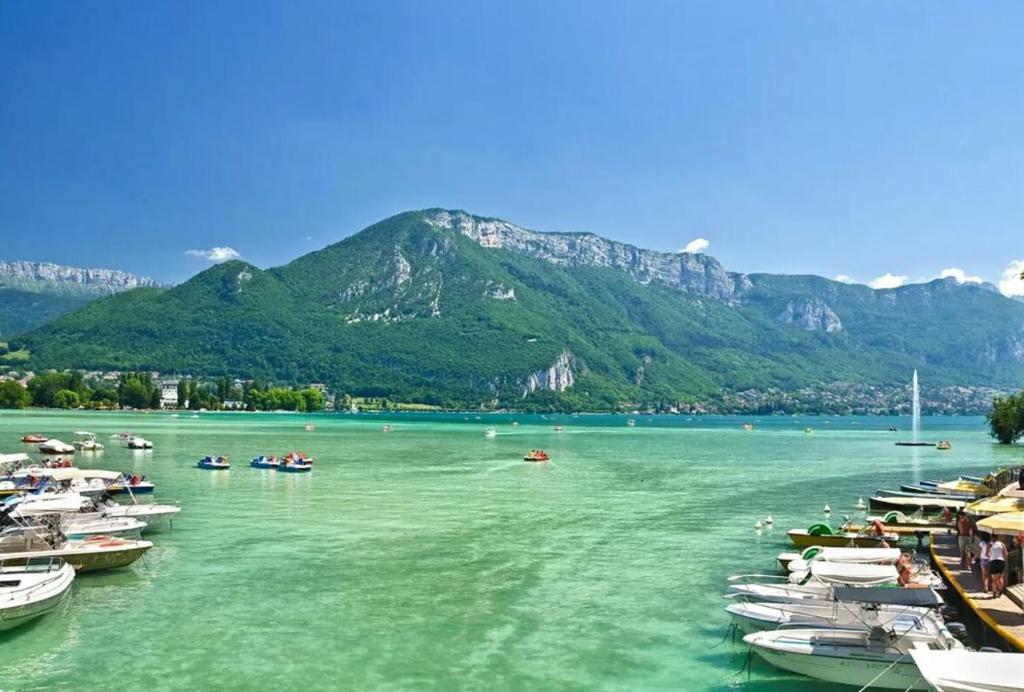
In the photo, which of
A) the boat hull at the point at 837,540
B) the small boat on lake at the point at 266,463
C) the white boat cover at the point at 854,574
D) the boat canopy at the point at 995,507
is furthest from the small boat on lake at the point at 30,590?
the small boat on lake at the point at 266,463

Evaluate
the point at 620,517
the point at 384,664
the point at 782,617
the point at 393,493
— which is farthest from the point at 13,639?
the point at 393,493

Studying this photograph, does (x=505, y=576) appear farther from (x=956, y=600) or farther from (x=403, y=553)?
(x=956, y=600)

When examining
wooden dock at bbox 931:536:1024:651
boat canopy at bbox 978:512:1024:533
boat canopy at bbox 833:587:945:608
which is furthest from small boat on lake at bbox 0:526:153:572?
boat canopy at bbox 978:512:1024:533

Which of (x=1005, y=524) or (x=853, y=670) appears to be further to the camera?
(x=1005, y=524)

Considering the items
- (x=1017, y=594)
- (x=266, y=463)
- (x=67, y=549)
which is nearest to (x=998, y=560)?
(x=1017, y=594)

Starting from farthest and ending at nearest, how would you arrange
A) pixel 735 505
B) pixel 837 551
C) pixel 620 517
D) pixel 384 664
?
1. pixel 735 505
2. pixel 620 517
3. pixel 837 551
4. pixel 384 664

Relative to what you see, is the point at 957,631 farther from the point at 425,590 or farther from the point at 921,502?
the point at 921,502
